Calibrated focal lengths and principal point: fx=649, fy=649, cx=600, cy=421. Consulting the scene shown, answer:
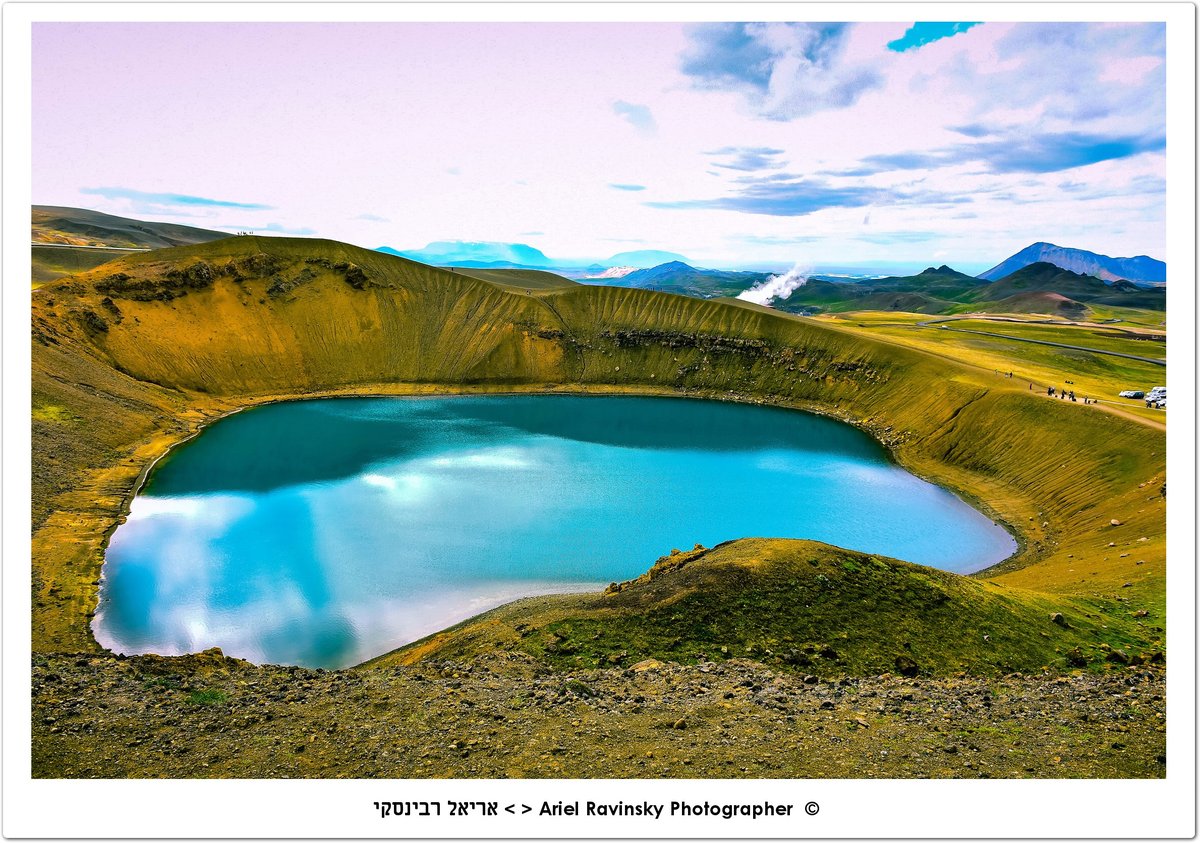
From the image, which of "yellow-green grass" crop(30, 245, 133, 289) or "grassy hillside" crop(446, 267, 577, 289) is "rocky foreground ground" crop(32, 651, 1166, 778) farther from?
"yellow-green grass" crop(30, 245, 133, 289)

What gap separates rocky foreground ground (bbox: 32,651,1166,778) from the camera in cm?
1027

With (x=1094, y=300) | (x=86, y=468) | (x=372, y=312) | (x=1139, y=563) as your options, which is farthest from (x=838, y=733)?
(x=1094, y=300)

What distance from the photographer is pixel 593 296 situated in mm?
93250

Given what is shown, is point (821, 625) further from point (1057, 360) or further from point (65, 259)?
point (65, 259)

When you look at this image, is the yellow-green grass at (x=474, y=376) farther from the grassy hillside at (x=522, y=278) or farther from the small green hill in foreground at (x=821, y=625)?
the grassy hillside at (x=522, y=278)

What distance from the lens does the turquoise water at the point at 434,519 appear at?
26.3 meters

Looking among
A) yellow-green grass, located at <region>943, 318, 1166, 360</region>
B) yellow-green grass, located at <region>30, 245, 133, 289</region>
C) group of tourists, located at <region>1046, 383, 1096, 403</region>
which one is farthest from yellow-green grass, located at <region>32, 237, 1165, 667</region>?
yellow-green grass, located at <region>30, 245, 133, 289</region>

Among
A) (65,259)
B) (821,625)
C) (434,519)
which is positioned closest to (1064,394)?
(821,625)

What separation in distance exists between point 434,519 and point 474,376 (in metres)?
46.4

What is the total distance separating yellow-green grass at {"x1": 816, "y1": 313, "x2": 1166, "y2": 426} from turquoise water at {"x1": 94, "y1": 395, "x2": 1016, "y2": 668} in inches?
736

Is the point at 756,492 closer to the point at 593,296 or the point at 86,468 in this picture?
the point at 86,468

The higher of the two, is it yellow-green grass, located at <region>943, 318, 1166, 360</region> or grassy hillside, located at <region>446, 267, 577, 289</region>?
grassy hillside, located at <region>446, 267, 577, 289</region>

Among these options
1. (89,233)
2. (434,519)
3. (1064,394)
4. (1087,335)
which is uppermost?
(89,233)

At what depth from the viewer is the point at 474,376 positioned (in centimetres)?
8112
